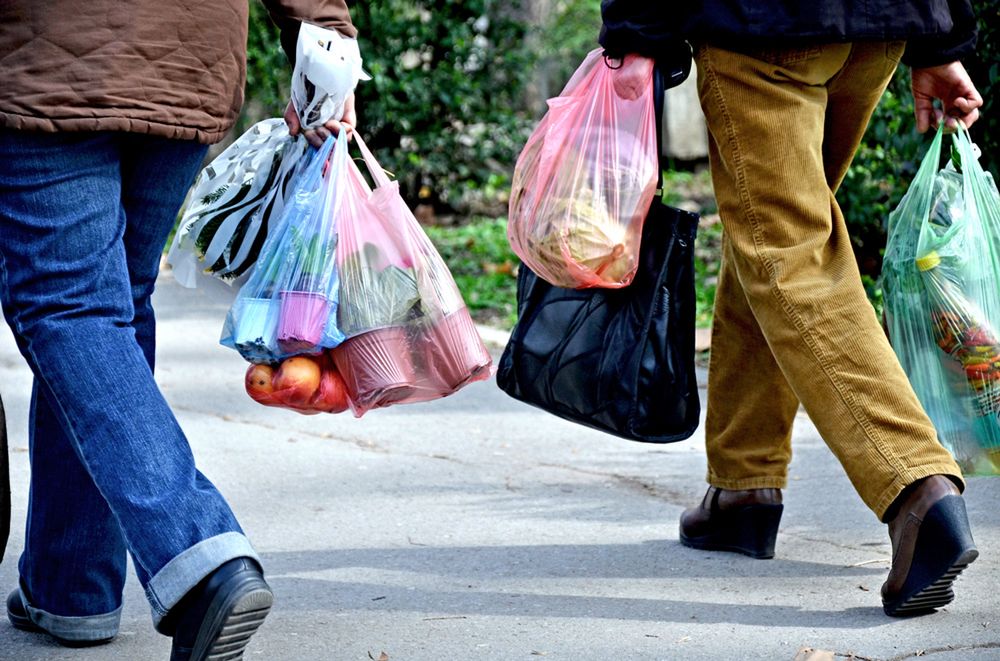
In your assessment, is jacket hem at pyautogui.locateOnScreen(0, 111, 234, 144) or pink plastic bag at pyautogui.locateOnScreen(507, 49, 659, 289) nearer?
jacket hem at pyautogui.locateOnScreen(0, 111, 234, 144)

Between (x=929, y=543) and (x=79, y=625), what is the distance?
1.64 meters

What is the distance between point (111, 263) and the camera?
7.26ft

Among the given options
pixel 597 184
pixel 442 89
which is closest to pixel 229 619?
pixel 597 184

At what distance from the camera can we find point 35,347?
7.10 ft

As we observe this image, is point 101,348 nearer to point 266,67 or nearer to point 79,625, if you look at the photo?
point 79,625

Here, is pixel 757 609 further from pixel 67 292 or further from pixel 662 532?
pixel 67 292

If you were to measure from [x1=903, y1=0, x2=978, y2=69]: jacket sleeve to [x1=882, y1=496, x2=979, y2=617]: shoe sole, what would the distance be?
0.96 m

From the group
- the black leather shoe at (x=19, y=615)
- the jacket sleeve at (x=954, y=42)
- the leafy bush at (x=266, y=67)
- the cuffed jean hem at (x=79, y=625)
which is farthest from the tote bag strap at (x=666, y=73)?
the leafy bush at (x=266, y=67)

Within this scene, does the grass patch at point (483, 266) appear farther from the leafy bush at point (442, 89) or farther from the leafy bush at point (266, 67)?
the leafy bush at point (266, 67)

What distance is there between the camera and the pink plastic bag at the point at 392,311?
8.63 ft

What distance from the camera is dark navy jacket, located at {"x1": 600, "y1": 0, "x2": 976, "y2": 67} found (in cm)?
259

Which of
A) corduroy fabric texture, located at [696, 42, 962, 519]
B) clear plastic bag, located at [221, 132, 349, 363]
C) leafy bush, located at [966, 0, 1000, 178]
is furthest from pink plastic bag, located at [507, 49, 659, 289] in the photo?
leafy bush, located at [966, 0, 1000, 178]

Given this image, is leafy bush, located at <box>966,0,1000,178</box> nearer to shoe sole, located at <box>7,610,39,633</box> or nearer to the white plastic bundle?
the white plastic bundle

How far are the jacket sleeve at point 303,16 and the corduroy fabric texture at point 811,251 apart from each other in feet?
2.39
